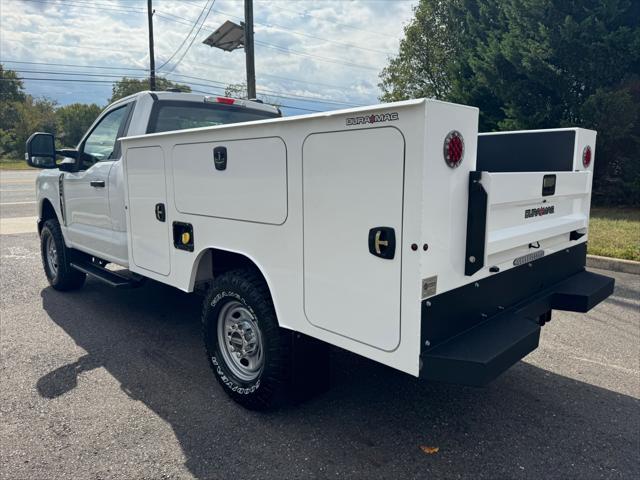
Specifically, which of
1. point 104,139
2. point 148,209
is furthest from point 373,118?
point 104,139

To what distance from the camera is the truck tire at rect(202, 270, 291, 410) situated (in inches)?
118

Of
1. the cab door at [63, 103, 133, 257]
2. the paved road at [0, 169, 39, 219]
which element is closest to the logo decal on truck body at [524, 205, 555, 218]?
the cab door at [63, 103, 133, 257]

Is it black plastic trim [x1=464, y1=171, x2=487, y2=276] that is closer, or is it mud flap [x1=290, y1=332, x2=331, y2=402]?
black plastic trim [x1=464, y1=171, x2=487, y2=276]

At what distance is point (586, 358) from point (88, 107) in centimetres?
8467

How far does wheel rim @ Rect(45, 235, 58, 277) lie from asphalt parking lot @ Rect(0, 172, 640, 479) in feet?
4.86

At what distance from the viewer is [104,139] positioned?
5.08 metres

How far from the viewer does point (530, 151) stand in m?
3.83

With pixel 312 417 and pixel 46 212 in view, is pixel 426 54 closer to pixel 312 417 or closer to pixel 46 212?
pixel 46 212

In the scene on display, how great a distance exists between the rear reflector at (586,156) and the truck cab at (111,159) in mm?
3077

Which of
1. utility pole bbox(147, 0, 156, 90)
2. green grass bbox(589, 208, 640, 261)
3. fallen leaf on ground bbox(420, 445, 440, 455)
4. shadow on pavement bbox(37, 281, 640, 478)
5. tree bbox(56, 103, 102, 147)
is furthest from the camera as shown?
tree bbox(56, 103, 102, 147)

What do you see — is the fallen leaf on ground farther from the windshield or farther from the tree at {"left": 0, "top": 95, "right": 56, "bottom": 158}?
the tree at {"left": 0, "top": 95, "right": 56, "bottom": 158}

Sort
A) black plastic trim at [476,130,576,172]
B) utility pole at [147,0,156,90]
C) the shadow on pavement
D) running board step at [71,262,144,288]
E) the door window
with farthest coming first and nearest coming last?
1. utility pole at [147,0,156,90]
2. the door window
3. running board step at [71,262,144,288]
4. black plastic trim at [476,130,576,172]
5. the shadow on pavement

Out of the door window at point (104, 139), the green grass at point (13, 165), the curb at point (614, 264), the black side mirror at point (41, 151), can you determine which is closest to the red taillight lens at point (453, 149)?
the door window at point (104, 139)

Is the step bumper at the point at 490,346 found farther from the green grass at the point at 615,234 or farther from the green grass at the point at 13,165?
the green grass at the point at 13,165
